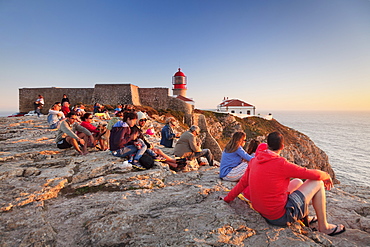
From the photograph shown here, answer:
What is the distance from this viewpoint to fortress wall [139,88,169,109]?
34062mm

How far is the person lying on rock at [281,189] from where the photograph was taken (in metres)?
2.47

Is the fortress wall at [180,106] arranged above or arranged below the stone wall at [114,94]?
below

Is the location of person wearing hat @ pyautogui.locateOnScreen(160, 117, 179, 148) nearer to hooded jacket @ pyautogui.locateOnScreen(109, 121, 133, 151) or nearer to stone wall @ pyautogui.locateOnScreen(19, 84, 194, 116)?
hooded jacket @ pyautogui.locateOnScreen(109, 121, 133, 151)

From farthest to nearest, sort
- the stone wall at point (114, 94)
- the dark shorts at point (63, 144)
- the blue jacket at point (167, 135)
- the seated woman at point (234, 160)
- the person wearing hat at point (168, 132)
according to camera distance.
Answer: the stone wall at point (114, 94) < the blue jacket at point (167, 135) < the person wearing hat at point (168, 132) < the dark shorts at point (63, 144) < the seated woman at point (234, 160)

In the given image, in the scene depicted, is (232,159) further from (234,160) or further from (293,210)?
(293,210)

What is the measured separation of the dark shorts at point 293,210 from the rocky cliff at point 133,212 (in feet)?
0.36

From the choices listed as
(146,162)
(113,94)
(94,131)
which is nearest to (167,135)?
(94,131)

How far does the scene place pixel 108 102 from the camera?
3250 centimetres

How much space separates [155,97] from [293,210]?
109 ft

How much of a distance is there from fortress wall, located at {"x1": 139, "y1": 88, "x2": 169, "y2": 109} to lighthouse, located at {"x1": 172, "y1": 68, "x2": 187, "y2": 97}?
9848 mm

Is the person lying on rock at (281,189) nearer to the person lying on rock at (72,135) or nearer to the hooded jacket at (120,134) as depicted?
the hooded jacket at (120,134)

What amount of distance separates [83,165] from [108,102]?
97.1 feet

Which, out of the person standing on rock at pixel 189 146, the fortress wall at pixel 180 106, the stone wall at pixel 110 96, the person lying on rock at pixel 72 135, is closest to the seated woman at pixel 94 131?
the person lying on rock at pixel 72 135

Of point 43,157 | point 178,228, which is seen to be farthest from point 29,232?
point 43,157
